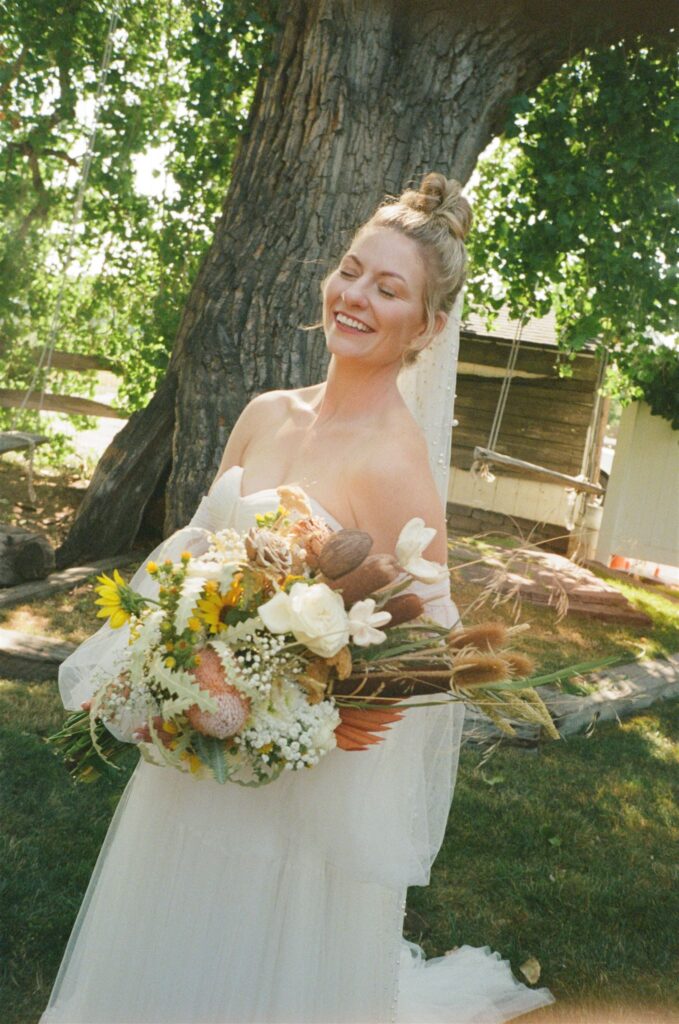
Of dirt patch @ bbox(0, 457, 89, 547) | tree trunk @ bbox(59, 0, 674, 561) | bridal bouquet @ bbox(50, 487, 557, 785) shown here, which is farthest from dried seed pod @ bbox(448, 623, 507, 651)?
dirt patch @ bbox(0, 457, 89, 547)

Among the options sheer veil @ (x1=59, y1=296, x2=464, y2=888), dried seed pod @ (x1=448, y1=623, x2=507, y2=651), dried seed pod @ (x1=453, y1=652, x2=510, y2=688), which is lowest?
sheer veil @ (x1=59, y1=296, x2=464, y2=888)

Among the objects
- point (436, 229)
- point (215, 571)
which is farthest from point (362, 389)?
point (215, 571)

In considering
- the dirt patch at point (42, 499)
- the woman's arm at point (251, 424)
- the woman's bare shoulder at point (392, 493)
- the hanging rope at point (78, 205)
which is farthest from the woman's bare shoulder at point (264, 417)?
the dirt patch at point (42, 499)

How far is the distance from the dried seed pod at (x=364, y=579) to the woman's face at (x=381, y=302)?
0.77 metres

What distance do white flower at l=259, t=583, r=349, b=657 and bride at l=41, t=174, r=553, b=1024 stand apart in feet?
1.63

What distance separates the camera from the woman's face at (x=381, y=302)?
8.44 feet

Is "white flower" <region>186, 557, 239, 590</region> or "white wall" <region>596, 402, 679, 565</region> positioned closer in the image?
"white flower" <region>186, 557, 239, 590</region>

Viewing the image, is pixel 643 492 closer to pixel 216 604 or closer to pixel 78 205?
pixel 78 205

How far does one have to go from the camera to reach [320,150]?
5961 millimetres

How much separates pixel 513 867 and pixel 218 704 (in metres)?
2.65

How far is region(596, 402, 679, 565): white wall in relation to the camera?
1248cm

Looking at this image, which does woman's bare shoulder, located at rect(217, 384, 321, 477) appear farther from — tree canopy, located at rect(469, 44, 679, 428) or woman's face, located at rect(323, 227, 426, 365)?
tree canopy, located at rect(469, 44, 679, 428)

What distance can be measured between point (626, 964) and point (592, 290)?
7.12m

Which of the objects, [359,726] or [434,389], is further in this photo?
[434,389]
